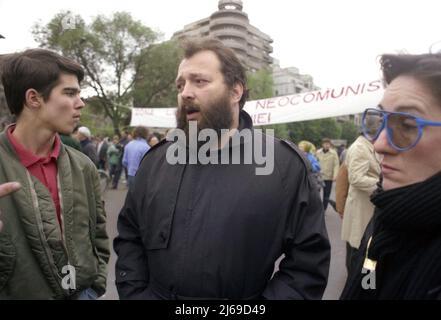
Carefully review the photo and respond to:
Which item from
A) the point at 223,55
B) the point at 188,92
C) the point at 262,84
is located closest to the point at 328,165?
the point at 223,55

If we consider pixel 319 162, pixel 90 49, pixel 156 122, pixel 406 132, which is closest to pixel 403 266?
pixel 406 132

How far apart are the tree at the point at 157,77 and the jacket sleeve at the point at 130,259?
94.8 ft

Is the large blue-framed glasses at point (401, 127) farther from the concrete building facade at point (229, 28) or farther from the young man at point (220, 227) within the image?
the concrete building facade at point (229, 28)

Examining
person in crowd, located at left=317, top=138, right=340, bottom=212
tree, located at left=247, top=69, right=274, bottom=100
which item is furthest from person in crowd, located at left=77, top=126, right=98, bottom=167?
tree, located at left=247, top=69, right=274, bottom=100

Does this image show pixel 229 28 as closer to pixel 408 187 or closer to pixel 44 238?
pixel 44 238

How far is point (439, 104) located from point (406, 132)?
124 mm

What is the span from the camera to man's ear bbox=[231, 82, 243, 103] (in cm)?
184

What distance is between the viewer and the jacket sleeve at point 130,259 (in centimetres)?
162

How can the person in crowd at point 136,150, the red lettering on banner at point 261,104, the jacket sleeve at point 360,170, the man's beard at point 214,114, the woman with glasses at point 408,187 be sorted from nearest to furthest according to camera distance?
Answer: the woman with glasses at point 408,187, the man's beard at point 214,114, the jacket sleeve at point 360,170, the red lettering on banner at point 261,104, the person in crowd at point 136,150

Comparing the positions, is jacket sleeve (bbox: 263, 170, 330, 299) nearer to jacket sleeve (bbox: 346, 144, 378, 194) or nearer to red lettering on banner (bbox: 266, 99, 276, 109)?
jacket sleeve (bbox: 346, 144, 378, 194)

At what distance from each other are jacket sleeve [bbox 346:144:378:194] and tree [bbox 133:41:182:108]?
2735 cm

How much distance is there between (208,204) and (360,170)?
245 cm

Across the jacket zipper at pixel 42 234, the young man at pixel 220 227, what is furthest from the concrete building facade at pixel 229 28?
the jacket zipper at pixel 42 234

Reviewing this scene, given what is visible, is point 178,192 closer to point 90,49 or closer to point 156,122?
point 156,122
